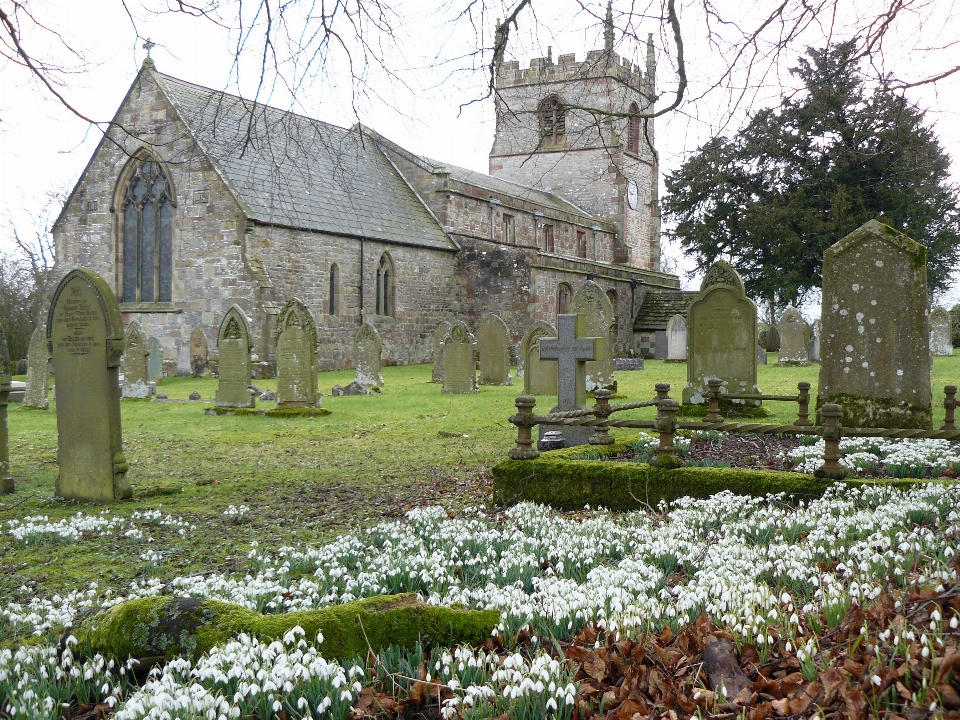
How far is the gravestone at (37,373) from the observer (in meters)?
14.4

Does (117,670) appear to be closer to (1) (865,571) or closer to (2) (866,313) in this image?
(1) (865,571)

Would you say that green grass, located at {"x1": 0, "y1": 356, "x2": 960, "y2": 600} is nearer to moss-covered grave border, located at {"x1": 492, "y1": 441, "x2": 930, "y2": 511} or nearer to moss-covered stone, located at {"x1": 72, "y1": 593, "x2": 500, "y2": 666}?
moss-covered grave border, located at {"x1": 492, "y1": 441, "x2": 930, "y2": 511}

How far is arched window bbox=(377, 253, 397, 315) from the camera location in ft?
87.4

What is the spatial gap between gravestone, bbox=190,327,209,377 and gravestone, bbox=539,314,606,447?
15.9 meters

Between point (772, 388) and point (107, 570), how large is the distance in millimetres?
13240

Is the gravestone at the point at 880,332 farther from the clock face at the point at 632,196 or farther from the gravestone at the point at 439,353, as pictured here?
the clock face at the point at 632,196

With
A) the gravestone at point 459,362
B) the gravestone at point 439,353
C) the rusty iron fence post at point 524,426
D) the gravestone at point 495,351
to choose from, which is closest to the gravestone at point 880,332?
the rusty iron fence post at point 524,426

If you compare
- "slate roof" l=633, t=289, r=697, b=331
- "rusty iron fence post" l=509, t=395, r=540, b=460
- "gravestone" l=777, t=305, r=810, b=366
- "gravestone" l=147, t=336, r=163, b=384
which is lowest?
"rusty iron fence post" l=509, t=395, r=540, b=460

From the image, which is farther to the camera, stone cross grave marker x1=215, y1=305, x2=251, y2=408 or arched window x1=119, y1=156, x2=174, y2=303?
arched window x1=119, y1=156, x2=174, y2=303

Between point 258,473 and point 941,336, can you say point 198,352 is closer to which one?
point 258,473

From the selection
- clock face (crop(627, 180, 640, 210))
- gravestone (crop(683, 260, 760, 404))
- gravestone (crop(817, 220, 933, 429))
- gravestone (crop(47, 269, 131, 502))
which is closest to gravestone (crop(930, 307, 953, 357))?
gravestone (crop(683, 260, 760, 404))

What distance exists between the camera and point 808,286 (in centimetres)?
3303

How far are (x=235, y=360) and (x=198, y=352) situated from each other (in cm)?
938

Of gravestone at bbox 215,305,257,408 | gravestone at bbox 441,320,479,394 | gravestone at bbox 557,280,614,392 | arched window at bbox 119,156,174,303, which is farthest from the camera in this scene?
arched window at bbox 119,156,174,303
